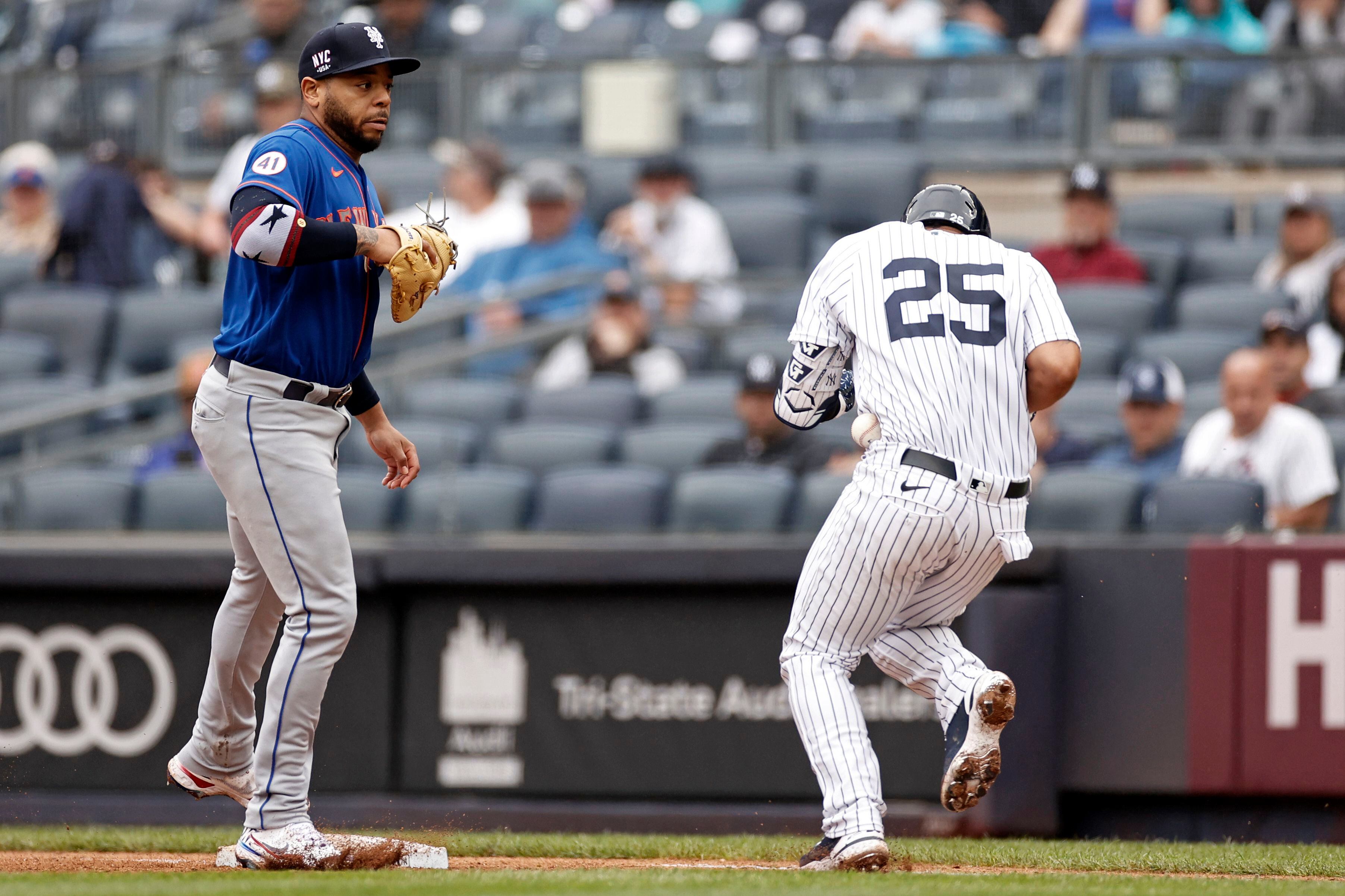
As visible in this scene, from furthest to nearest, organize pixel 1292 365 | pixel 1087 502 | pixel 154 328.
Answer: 1. pixel 154 328
2. pixel 1292 365
3. pixel 1087 502

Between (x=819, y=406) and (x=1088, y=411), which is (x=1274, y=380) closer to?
(x=1088, y=411)

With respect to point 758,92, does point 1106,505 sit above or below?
below

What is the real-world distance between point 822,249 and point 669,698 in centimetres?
397

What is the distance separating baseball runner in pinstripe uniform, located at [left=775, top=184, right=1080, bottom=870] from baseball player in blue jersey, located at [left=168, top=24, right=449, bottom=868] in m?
1.15

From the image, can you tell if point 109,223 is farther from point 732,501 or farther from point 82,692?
point 732,501

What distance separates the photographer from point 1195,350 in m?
8.12

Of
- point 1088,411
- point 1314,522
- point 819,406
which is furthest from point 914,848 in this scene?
point 1088,411

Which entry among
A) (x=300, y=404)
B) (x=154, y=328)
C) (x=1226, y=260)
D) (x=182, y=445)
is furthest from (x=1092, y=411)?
(x=154, y=328)

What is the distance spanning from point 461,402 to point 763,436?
164 cm

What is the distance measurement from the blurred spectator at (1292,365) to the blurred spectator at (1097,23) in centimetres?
416

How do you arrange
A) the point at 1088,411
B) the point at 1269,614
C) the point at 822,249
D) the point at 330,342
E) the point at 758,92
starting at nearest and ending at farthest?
the point at 330,342, the point at 1269,614, the point at 1088,411, the point at 822,249, the point at 758,92

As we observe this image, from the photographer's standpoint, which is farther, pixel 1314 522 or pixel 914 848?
pixel 1314 522

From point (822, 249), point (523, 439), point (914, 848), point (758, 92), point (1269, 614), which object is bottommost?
point (914, 848)

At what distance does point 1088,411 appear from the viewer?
7.66 metres
